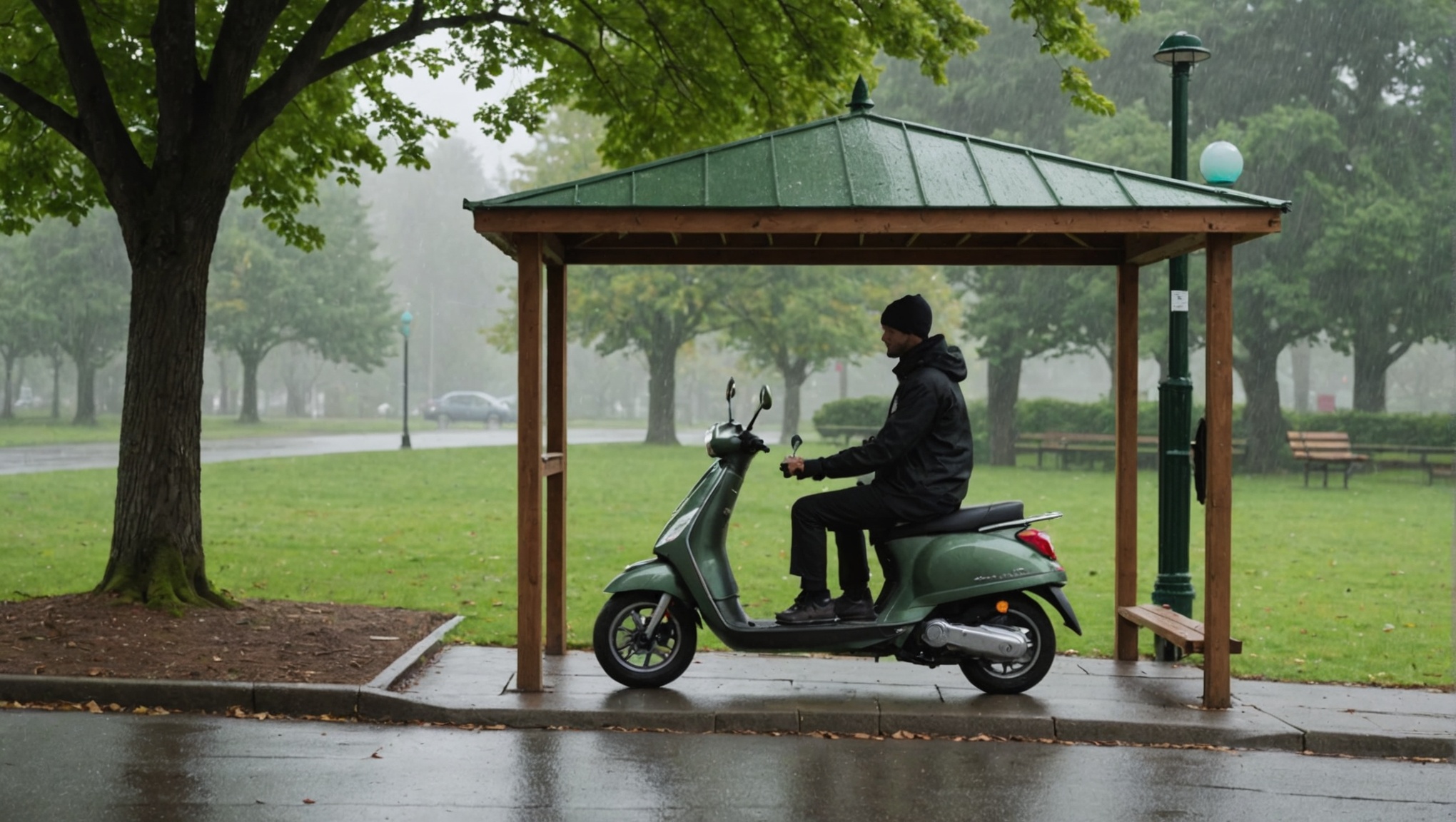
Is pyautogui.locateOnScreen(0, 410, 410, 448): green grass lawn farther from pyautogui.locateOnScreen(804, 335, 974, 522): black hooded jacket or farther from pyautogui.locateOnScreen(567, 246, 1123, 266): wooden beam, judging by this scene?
pyautogui.locateOnScreen(804, 335, 974, 522): black hooded jacket

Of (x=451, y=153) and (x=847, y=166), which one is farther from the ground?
(x=451, y=153)

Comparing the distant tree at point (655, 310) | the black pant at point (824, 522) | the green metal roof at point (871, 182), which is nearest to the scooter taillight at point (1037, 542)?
the black pant at point (824, 522)

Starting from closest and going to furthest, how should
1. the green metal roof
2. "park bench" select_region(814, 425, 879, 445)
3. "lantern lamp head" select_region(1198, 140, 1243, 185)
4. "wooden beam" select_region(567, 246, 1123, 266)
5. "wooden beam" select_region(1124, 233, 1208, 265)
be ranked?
the green metal roof → "wooden beam" select_region(1124, 233, 1208, 265) → "wooden beam" select_region(567, 246, 1123, 266) → "lantern lamp head" select_region(1198, 140, 1243, 185) → "park bench" select_region(814, 425, 879, 445)

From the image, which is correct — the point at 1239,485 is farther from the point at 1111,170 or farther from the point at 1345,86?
the point at 1111,170

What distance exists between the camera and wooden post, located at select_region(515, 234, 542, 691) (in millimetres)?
7895

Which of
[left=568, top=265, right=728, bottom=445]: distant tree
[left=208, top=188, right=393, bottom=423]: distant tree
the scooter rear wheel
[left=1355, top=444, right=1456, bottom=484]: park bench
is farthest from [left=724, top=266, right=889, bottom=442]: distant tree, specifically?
the scooter rear wheel

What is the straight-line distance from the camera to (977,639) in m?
7.75

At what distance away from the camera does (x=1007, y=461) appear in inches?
1348

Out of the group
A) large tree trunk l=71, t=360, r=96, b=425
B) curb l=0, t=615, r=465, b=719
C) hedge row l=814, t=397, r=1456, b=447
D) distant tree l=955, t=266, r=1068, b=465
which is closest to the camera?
curb l=0, t=615, r=465, b=719

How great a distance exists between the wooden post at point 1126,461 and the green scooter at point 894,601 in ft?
4.88

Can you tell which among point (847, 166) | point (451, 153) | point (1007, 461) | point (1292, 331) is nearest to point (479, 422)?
point (1007, 461)

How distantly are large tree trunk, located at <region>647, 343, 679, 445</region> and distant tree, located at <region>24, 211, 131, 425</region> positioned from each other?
63.7 ft

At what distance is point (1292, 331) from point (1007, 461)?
23.0 feet

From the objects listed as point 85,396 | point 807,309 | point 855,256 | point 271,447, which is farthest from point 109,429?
point 855,256
